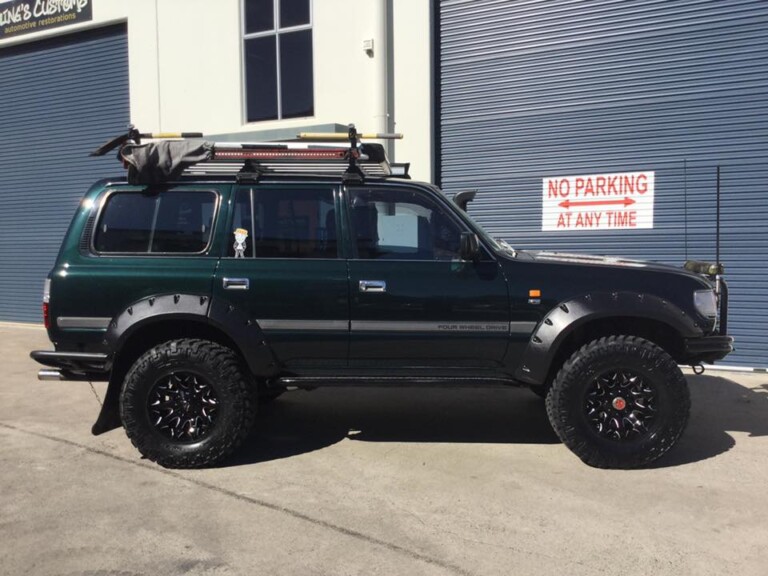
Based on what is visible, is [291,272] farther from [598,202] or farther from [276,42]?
[276,42]

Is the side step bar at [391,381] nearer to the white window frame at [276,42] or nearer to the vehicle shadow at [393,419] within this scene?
the vehicle shadow at [393,419]

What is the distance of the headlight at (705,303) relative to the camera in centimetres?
452

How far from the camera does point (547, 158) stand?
875 centimetres

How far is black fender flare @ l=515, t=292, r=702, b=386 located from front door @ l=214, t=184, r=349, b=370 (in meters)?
1.41

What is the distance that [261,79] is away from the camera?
411 inches

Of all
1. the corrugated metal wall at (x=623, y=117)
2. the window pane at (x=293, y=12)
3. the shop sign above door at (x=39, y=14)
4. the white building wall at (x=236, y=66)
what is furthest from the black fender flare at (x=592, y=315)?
the shop sign above door at (x=39, y=14)

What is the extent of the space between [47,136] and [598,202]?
10320mm

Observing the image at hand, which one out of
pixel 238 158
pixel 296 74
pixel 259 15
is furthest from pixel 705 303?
pixel 259 15

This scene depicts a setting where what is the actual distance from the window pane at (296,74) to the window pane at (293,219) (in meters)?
5.75

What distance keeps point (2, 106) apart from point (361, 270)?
457 inches

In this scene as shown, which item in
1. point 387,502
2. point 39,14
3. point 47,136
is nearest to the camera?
point 387,502

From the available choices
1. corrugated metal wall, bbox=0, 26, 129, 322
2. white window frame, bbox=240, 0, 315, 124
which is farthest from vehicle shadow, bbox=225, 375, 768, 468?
corrugated metal wall, bbox=0, 26, 129, 322

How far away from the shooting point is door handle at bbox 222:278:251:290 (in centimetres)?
453

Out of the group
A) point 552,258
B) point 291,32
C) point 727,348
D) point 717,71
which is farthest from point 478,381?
point 291,32
